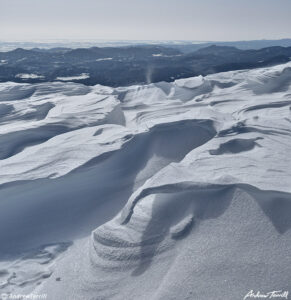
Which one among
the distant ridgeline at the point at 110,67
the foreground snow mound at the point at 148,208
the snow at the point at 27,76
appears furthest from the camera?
the snow at the point at 27,76

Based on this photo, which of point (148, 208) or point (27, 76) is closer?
point (148, 208)

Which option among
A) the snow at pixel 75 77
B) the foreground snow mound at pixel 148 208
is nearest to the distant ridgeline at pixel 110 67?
the snow at pixel 75 77

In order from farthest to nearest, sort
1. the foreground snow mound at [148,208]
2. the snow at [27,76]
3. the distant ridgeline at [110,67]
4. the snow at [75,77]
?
the snow at [27,76]
the snow at [75,77]
the distant ridgeline at [110,67]
the foreground snow mound at [148,208]

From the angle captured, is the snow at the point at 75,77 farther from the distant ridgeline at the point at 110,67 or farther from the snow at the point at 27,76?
the snow at the point at 27,76

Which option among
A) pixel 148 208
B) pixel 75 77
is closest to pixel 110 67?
pixel 75 77

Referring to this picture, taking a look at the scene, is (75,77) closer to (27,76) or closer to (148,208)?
(27,76)

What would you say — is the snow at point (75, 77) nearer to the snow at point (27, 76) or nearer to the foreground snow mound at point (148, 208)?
the snow at point (27, 76)

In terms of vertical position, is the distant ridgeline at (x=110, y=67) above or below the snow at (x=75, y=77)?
above

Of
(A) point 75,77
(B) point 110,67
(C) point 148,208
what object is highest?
(B) point 110,67

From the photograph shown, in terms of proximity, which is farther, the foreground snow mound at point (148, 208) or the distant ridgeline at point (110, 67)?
the distant ridgeline at point (110, 67)

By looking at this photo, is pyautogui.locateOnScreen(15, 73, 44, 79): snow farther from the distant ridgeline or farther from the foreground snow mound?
the foreground snow mound

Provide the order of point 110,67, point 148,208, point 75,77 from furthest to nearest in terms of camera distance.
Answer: point 110,67 → point 75,77 → point 148,208
